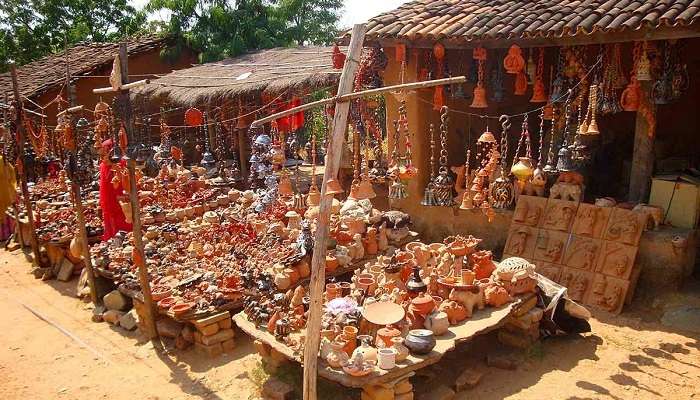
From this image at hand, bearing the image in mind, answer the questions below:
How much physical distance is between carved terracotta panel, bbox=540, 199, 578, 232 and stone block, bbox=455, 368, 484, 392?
2.72 meters

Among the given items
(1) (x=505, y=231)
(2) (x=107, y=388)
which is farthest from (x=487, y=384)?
(2) (x=107, y=388)

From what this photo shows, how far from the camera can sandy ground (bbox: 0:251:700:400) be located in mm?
5039

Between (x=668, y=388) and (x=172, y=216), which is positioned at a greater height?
(x=172, y=216)

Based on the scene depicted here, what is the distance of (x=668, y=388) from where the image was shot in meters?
4.95

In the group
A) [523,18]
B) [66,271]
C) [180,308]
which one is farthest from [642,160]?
[66,271]

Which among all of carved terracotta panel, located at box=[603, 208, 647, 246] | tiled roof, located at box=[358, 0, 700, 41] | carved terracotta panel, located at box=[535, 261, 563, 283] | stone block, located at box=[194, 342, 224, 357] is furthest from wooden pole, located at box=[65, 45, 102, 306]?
carved terracotta panel, located at box=[603, 208, 647, 246]

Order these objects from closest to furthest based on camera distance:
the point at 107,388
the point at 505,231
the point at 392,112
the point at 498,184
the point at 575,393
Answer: the point at 575,393
the point at 107,388
the point at 498,184
the point at 505,231
the point at 392,112

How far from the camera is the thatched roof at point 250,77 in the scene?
1073 centimetres

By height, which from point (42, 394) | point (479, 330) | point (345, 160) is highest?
point (345, 160)

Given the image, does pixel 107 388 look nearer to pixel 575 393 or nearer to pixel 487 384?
pixel 487 384

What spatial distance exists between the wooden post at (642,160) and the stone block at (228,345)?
17.6 ft

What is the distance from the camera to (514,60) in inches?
276

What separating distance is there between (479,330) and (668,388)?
5.72ft

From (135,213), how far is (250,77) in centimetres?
648
